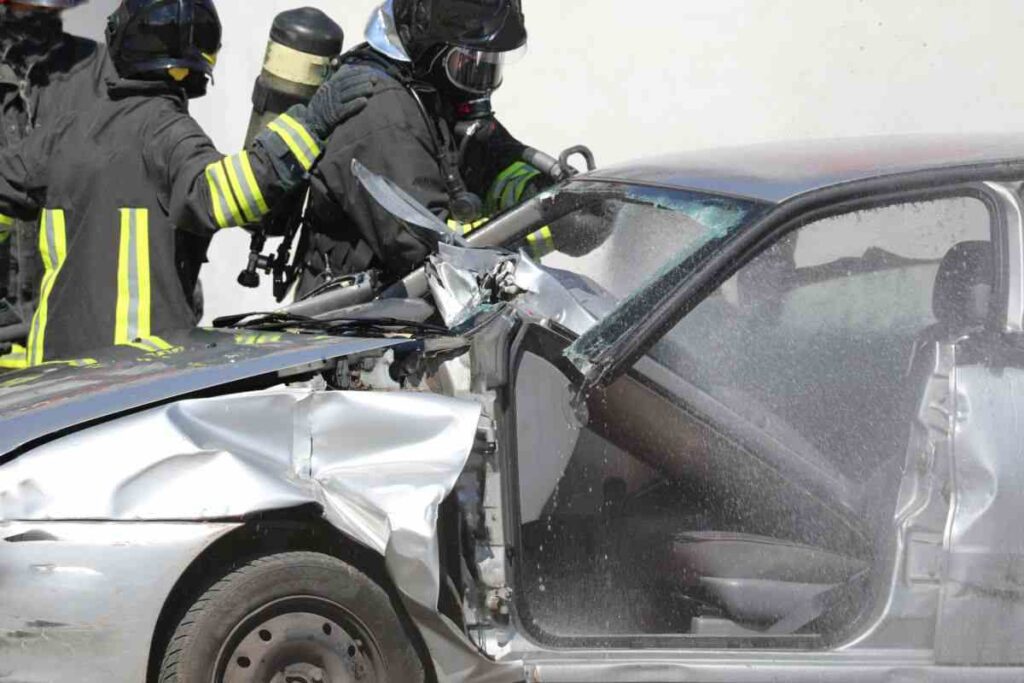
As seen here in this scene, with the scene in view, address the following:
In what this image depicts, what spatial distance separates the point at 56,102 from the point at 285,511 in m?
1.85

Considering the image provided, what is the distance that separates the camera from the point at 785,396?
8.94 feet

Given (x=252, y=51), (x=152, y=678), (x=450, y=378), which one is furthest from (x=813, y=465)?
(x=252, y=51)

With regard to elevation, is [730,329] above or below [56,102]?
below

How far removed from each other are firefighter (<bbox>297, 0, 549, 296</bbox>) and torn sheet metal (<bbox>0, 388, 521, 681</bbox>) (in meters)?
A: 1.02

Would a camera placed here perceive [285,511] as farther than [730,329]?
No

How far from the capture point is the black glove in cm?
368

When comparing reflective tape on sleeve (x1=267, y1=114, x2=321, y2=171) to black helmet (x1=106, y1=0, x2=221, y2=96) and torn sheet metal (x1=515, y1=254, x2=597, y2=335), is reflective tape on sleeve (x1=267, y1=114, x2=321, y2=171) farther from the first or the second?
torn sheet metal (x1=515, y1=254, x2=597, y2=335)

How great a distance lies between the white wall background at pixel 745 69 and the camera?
5926mm

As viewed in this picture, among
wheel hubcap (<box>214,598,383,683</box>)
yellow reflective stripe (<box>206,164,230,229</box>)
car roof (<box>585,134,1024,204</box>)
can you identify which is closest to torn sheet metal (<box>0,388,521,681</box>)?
wheel hubcap (<box>214,598,383,683</box>)

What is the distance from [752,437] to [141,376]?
46.7 inches

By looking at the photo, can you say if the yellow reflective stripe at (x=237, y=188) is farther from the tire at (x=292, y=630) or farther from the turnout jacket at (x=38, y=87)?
the tire at (x=292, y=630)

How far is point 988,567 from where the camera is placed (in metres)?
2.46

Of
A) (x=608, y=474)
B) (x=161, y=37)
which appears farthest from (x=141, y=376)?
(x=161, y=37)

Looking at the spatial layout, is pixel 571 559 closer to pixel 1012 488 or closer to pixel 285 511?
pixel 285 511
